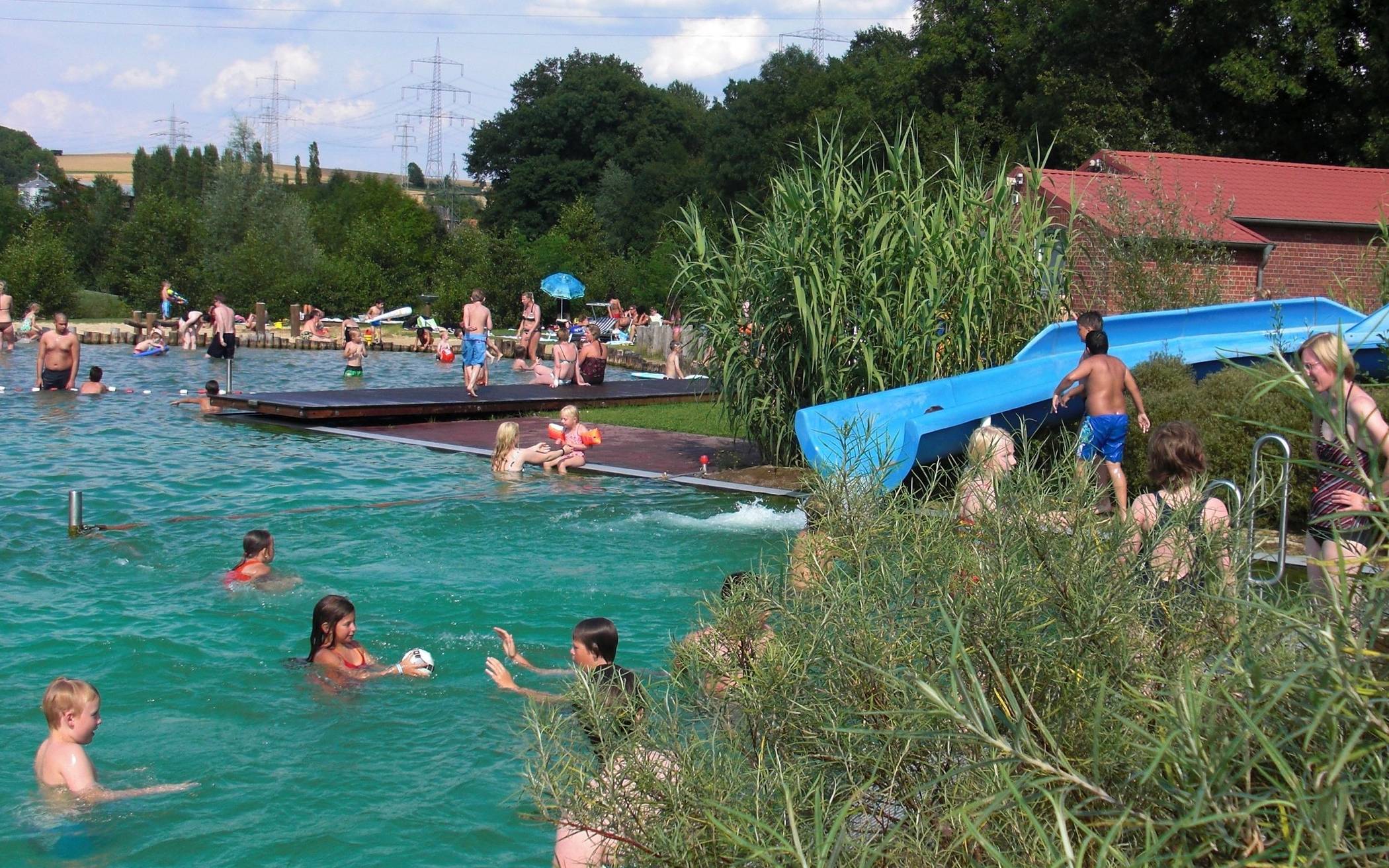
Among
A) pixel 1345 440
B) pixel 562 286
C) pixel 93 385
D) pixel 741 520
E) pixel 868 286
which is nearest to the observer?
pixel 1345 440

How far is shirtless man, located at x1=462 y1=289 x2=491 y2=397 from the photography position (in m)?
21.1

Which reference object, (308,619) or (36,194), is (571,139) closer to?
(36,194)

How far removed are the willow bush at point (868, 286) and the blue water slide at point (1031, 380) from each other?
0.66 metres

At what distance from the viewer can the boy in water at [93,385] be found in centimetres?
2205

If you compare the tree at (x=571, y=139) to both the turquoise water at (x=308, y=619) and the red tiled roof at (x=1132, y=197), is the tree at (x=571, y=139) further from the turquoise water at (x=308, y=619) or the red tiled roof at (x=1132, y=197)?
the turquoise water at (x=308, y=619)

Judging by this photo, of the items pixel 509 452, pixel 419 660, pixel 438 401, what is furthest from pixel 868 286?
pixel 438 401

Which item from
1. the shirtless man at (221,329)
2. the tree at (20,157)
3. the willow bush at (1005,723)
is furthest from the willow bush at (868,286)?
the tree at (20,157)

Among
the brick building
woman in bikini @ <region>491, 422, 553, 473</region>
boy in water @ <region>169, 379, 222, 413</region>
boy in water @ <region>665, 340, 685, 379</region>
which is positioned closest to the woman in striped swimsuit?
woman in bikini @ <region>491, 422, 553, 473</region>

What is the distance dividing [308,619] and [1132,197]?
14147mm

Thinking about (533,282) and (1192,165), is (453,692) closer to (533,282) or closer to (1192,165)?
(1192,165)

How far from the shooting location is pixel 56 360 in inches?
859

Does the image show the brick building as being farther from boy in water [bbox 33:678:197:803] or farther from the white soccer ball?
boy in water [bbox 33:678:197:803]

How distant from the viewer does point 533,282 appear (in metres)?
51.3

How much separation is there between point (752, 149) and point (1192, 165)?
3356 centimetres
